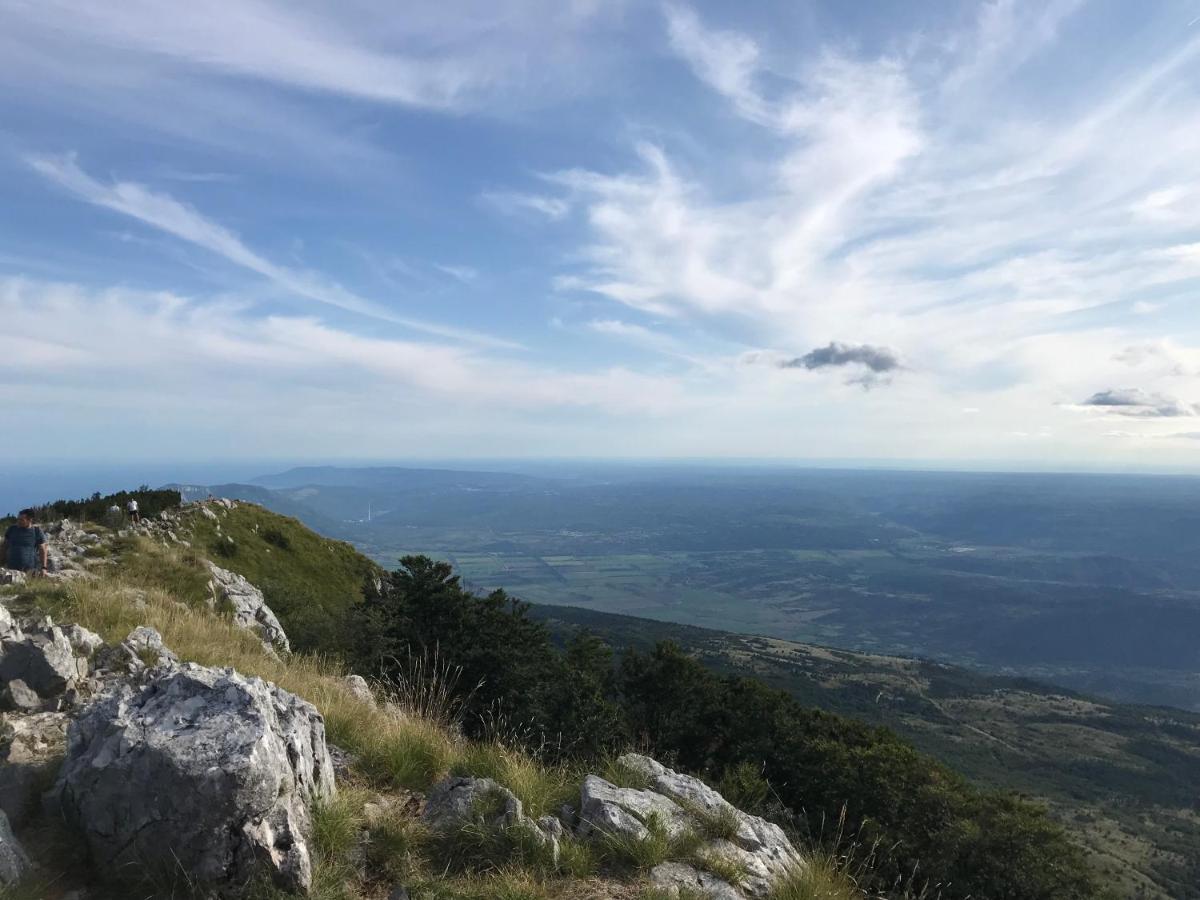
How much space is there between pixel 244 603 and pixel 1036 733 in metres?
163

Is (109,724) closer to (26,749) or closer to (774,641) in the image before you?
(26,749)

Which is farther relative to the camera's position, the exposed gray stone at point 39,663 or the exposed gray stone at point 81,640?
the exposed gray stone at point 81,640

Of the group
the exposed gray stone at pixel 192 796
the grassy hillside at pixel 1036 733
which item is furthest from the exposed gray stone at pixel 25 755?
the grassy hillside at pixel 1036 733

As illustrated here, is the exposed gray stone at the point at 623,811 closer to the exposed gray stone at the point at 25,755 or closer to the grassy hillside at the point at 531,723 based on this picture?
the grassy hillside at the point at 531,723

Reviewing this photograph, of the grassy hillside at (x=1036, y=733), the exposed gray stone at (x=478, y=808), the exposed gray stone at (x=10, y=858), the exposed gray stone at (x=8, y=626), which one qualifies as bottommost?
the grassy hillside at (x=1036, y=733)

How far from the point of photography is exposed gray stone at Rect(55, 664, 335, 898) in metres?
4.99

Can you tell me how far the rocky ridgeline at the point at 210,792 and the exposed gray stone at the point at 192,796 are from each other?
0.01 meters

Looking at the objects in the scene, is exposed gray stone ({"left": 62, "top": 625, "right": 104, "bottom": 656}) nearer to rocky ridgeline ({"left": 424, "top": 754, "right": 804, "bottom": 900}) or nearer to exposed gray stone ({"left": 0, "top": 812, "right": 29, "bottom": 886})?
exposed gray stone ({"left": 0, "top": 812, "right": 29, "bottom": 886})

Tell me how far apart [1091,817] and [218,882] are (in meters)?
122

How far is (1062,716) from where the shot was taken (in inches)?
5822

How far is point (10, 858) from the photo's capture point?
15.5 ft

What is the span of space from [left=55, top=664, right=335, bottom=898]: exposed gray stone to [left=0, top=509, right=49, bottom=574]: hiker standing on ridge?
40.2 feet

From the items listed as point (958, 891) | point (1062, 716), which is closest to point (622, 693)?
point (958, 891)

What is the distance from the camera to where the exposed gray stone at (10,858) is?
462cm
